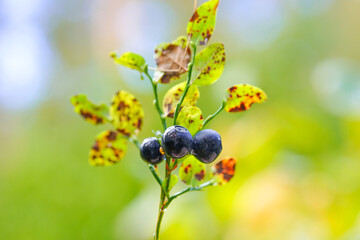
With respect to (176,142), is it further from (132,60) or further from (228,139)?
(228,139)

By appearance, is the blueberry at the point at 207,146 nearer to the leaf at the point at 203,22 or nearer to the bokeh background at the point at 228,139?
the leaf at the point at 203,22

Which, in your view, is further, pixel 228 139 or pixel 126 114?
pixel 228 139

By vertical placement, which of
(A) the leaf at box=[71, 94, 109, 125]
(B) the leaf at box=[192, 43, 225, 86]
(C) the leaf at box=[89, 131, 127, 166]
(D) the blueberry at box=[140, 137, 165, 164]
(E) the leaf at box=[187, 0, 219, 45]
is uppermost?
(E) the leaf at box=[187, 0, 219, 45]

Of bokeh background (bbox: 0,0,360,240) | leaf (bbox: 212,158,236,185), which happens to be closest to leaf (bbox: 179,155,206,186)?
leaf (bbox: 212,158,236,185)

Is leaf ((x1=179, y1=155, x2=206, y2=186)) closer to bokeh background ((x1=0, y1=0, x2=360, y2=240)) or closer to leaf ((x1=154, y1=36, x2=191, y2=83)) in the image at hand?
leaf ((x1=154, y1=36, x2=191, y2=83))

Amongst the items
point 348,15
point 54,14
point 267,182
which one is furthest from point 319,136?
point 54,14

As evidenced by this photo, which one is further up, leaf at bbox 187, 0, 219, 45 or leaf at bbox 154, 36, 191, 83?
leaf at bbox 187, 0, 219, 45

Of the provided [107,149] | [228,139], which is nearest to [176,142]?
[107,149]

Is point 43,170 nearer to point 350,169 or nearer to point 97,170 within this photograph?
point 97,170
